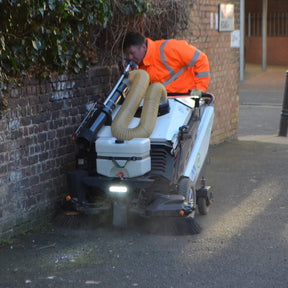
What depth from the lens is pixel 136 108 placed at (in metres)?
6.12

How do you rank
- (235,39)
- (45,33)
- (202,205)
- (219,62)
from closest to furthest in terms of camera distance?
1. (45,33)
2. (202,205)
3. (219,62)
4. (235,39)

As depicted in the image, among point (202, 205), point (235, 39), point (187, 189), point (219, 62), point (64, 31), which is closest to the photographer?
point (187, 189)

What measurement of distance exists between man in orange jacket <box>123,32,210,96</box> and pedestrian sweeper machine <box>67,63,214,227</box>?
2.06 ft

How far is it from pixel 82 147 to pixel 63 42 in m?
1.03

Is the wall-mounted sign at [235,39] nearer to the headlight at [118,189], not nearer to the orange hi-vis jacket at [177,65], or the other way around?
the orange hi-vis jacket at [177,65]

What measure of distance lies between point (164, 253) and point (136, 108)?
139 cm

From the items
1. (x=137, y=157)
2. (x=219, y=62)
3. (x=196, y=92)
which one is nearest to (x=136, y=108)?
(x=137, y=157)

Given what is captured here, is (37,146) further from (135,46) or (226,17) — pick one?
(226,17)

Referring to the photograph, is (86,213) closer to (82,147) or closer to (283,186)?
(82,147)

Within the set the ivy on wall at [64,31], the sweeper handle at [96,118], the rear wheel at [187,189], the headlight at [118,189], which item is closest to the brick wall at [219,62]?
the ivy on wall at [64,31]

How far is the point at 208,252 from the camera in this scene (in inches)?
221

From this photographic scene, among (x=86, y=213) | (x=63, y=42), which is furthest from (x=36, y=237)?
(x=63, y=42)

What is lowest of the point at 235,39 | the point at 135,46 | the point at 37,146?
the point at 37,146

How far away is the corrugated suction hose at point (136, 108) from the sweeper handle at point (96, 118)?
17cm
